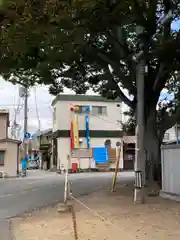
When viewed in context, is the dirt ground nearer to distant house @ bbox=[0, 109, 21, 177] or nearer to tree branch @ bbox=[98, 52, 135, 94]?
tree branch @ bbox=[98, 52, 135, 94]

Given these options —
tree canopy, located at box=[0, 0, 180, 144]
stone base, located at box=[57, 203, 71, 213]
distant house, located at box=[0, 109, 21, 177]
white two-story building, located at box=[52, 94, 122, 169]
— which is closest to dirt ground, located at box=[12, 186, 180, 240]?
stone base, located at box=[57, 203, 71, 213]

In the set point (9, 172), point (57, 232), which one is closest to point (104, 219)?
point (57, 232)

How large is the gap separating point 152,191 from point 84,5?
8740mm

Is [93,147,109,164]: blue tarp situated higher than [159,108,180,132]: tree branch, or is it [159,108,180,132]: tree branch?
[159,108,180,132]: tree branch

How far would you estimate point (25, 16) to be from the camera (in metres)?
9.63

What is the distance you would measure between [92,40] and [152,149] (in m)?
5.54

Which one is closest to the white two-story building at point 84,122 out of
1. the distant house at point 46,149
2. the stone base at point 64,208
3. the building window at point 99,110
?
the building window at point 99,110

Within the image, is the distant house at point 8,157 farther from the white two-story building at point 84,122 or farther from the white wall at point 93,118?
Answer: the white wall at point 93,118

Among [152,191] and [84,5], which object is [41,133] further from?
[84,5]

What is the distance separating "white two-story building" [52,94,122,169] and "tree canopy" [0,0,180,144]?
25.7 m

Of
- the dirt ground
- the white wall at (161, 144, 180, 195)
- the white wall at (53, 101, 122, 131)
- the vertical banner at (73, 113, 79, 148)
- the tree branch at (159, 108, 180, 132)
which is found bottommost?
the dirt ground

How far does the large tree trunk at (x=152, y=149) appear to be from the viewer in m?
17.7

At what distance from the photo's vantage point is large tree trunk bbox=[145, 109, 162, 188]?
57.9 ft

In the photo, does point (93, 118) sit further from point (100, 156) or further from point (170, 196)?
point (170, 196)
